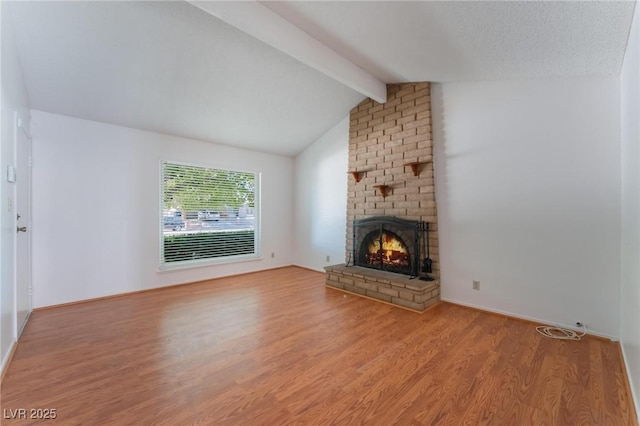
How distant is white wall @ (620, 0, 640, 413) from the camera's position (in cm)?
184

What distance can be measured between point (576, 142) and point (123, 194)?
551cm

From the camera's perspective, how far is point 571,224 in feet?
9.16

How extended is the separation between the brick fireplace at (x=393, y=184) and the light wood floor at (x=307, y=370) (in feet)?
1.54

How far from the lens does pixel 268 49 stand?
10.4 ft

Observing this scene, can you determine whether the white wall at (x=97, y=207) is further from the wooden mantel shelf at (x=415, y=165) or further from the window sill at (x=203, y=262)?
the wooden mantel shelf at (x=415, y=165)

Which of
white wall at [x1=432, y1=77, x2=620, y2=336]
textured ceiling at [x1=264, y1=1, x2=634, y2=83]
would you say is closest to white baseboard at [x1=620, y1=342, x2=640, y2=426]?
white wall at [x1=432, y1=77, x2=620, y2=336]

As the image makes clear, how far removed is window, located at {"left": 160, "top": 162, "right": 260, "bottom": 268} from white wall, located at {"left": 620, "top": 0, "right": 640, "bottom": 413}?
5.01 meters

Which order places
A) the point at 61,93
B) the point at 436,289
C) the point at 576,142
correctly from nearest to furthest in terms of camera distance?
the point at 576,142 < the point at 61,93 < the point at 436,289

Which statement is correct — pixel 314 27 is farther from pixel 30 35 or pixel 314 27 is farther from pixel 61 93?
pixel 61 93

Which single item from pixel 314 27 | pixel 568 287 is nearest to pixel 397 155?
pixel 314 27

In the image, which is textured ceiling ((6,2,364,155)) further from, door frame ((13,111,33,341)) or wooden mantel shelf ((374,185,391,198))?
wooden mantel shelf ((374,185,391,198))

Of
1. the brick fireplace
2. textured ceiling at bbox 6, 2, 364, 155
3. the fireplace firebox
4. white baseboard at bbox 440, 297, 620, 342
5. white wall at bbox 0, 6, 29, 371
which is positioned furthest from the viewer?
the fireplace firebox

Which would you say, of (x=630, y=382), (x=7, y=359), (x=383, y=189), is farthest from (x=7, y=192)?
(x=630, y=382)

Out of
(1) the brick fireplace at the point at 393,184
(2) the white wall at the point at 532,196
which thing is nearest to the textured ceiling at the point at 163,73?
(1) the brick fireplace at the point at 393,184
